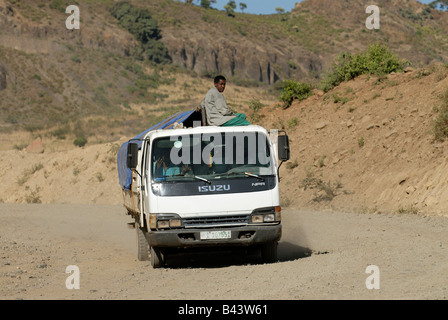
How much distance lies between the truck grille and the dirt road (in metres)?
0.71

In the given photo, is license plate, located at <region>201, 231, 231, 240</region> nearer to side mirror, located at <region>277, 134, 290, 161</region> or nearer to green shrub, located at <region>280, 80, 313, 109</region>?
side mirror, located at <region>277, 134, 290, 161</region>

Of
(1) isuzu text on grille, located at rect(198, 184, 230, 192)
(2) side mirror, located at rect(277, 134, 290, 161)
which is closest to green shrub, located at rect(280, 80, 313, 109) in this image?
(2) side mirror, located at rect(277, 134, 290, 161)

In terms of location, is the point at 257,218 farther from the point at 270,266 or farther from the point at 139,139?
the point at 139,139

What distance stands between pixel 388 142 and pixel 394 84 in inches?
217

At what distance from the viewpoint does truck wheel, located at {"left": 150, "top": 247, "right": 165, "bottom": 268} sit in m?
11.4

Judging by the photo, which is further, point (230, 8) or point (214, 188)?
point (230, 8)

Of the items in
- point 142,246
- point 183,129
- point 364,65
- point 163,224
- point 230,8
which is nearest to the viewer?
point 163,224

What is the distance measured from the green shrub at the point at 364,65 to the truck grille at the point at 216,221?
23.9m

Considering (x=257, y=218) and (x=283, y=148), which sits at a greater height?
(x=283, y=148)

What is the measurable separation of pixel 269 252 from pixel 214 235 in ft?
3.96

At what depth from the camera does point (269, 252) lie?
37.5 feet

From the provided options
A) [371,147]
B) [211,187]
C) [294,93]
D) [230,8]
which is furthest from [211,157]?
[230,8]
